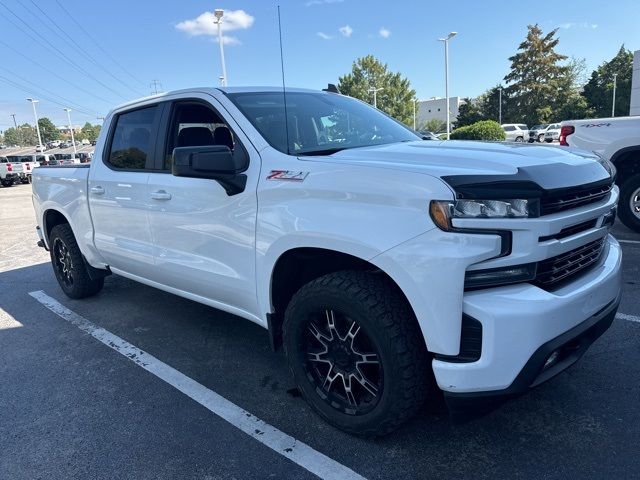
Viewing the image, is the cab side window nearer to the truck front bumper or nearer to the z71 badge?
the z71 badge

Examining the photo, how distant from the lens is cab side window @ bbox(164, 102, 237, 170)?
3627 millimetres

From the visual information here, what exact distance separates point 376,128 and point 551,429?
88.0 inches

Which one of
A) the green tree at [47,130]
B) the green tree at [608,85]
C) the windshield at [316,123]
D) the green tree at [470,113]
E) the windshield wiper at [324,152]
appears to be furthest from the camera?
the green tree at [47,130]

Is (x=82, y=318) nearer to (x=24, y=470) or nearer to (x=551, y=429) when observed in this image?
(x=24, y=470)

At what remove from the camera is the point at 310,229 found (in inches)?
98.3

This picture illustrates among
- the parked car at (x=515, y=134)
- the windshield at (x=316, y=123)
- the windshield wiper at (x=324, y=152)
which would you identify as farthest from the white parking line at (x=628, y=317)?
the parked car at (x=515, y=134)

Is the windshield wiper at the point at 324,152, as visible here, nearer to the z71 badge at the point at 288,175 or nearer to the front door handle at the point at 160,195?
the z71 badge at the point at 288,175

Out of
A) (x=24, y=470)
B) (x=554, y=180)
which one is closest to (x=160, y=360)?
(x=24, y=470)

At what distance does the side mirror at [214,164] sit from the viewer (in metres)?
2.77

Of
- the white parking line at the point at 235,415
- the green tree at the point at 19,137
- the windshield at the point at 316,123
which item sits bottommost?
the white parking line at the point at 235,415

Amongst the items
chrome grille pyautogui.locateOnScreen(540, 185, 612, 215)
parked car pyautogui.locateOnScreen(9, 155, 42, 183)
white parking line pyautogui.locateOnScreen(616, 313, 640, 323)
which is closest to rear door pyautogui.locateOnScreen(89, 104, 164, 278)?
chrome grille pyautogui.locateOnScreen(540, 185, 612, 215)

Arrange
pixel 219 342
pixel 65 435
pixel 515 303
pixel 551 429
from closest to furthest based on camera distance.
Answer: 1. pixel 515 303
2. pixel 551 429
3. pixel 65 435
4. pixel 219 342

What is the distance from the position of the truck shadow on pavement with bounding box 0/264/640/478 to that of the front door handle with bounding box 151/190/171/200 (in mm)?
1221

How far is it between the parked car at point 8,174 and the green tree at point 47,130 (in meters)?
121
